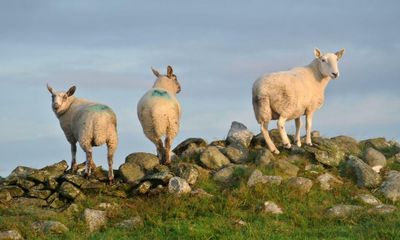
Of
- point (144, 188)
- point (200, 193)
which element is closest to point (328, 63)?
point (200, 193)

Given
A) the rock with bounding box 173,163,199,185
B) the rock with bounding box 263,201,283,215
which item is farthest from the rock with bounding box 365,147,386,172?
the rock with bounding box 173,163,199,185

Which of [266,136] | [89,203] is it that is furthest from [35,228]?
[266,136]

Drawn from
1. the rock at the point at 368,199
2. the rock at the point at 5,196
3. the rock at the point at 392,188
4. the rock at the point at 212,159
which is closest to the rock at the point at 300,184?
the rock at the point at 368,199

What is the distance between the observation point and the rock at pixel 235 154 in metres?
18.1

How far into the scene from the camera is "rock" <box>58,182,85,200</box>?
15.5m

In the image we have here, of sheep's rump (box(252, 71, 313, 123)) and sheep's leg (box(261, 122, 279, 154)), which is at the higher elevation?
sheep's rump (box(252, 71, 313, 123))

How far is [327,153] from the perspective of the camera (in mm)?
18344

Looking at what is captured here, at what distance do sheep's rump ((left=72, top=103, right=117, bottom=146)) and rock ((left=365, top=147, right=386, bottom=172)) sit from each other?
7.34m

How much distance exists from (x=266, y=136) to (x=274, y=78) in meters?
1.67

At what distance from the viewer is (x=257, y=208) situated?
14.6 m

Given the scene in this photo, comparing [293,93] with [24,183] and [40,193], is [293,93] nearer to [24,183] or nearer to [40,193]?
[40,193]

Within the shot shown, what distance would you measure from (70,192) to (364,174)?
747 cm

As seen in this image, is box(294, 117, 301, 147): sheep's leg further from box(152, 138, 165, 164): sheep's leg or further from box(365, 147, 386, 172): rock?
box(152, 138, 165, 164): sheep's leg

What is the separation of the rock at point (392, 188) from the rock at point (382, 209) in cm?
129
